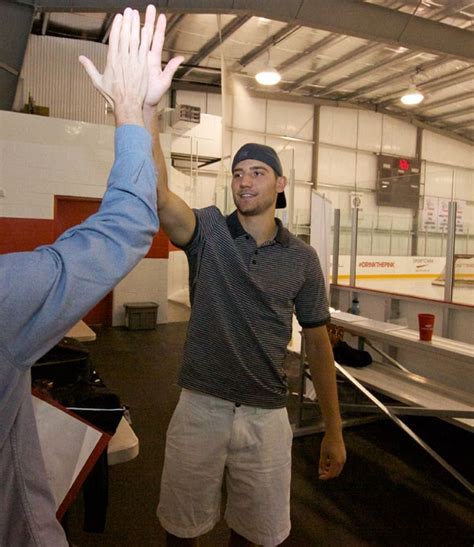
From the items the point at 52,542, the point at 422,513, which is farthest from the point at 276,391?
the point at 422,513

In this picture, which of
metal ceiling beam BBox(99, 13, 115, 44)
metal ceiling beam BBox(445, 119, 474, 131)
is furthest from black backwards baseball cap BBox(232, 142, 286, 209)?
metal ceiling beam BBox(445, 119, 474, 131)

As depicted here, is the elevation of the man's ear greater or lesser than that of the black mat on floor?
greater

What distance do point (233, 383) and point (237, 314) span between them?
219 millimetres

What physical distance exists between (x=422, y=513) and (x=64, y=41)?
7.94 meters

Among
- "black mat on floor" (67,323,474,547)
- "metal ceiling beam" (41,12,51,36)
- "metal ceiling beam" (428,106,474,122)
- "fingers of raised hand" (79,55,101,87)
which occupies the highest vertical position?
"metal ceiling beam" (428,106,474,122)

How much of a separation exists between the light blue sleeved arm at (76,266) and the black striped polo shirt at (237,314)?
0.87 m

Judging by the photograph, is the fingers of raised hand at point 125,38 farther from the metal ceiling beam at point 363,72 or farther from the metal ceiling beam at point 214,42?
the metal ceiling beam at point 363,72

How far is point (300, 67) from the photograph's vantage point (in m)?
9.52

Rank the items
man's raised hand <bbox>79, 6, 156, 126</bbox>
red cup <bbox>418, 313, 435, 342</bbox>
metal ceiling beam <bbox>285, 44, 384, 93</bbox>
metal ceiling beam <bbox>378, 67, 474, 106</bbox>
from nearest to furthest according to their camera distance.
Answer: man's raised hand <bbox>79, 6, 156, 126</bbox>, red cup <bbox>418, 313, 435, 342</bbox>, metal ceiling beam <bbox>285, 44, 384, 93</bbox>, metal ceiling beam <bbox>378, 67, 474, 106</bbox>

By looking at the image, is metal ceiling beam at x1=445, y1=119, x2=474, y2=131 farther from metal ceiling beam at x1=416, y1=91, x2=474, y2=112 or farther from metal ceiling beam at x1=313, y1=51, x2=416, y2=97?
metal ceiling beam at x1=313, y1=51, x2=416, y2=97

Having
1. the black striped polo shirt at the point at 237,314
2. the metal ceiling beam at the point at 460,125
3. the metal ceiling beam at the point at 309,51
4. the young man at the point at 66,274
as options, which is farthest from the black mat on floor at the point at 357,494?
the metal ceiling beam at the point at 460,125

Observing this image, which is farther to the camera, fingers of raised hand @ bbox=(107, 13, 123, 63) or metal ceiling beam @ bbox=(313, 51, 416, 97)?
metal ceiling beam @ bbox=(313, 51, 416, 97)

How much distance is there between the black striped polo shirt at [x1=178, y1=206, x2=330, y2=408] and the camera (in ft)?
4.96

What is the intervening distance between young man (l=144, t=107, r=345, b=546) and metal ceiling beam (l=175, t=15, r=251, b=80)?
19.7 feet
